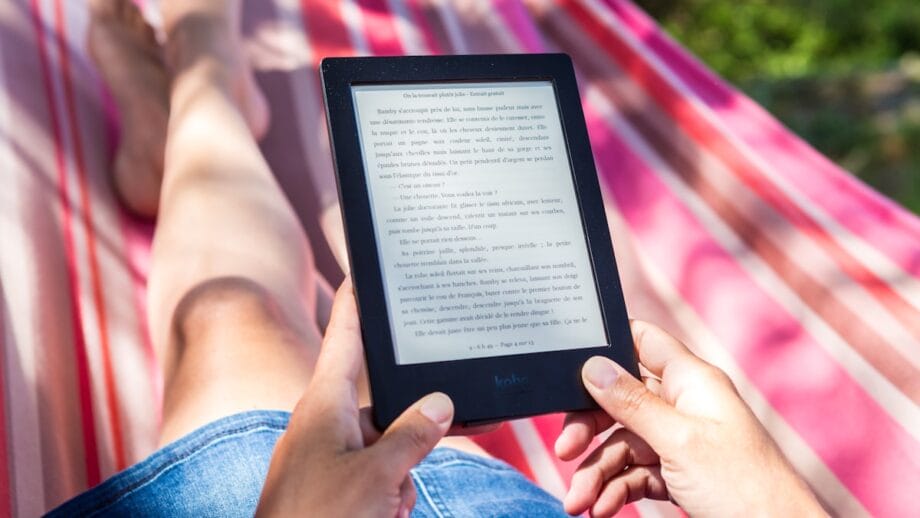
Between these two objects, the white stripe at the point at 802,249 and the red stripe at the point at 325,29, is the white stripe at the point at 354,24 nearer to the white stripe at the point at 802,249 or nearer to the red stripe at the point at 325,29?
the red stripe at the point at 325,29

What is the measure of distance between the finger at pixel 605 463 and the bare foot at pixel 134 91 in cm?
85

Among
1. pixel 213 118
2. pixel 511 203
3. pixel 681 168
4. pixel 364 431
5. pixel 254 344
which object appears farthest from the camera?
pixel 681 168

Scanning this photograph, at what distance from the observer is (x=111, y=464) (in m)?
1.14

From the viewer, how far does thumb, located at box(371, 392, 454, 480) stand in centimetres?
66

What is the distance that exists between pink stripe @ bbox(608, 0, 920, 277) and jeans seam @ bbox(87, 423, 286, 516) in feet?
2.92

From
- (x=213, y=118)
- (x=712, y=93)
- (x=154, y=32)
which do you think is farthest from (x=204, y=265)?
(x=712, y=93)

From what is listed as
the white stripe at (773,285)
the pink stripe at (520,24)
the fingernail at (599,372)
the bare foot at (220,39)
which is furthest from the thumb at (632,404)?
the pink stripe at (520,24)

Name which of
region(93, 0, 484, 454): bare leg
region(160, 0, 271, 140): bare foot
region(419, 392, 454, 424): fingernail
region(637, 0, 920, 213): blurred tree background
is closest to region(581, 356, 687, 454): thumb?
region(419, 392, 454, 424): fingernail

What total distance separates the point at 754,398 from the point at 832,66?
94.9 inches

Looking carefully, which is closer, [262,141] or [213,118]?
[213,118]

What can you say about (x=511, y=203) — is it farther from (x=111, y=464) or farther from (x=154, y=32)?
(x=154, y=32)

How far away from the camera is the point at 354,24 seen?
1.87 meters

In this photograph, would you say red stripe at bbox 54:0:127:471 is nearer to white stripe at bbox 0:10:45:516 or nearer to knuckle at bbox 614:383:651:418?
white stripe at bbox 0:10:45:516

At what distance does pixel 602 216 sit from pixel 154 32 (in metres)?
1.10
